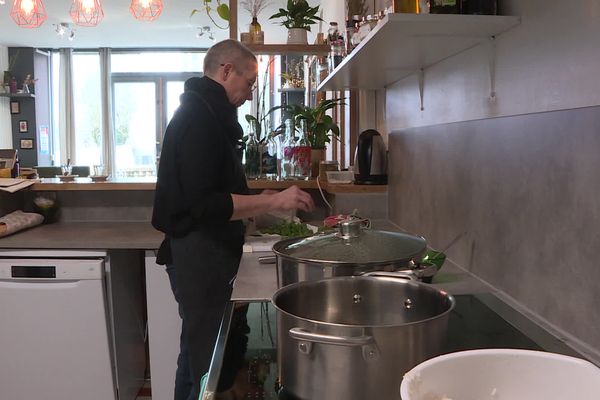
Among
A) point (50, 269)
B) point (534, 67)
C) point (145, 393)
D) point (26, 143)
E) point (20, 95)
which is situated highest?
point (20, 95)

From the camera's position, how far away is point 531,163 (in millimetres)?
1039

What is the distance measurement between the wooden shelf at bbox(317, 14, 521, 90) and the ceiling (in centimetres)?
403

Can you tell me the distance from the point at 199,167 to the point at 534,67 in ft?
3.34

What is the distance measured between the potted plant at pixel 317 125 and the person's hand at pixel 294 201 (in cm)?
110

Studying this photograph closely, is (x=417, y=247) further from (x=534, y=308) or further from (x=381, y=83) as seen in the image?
(x=381, y=83)

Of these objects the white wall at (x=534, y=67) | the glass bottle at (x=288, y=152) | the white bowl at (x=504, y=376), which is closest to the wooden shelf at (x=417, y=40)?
the white wall at (x=534, y=67)

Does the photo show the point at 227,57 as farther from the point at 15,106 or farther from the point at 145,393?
the point at 15,106

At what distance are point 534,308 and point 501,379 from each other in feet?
1.84

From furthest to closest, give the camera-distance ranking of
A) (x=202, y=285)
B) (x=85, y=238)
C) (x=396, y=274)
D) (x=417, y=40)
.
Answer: (x=85, y=238), (x=202, y=285), (x=417, y=40), (x=396, y=274)

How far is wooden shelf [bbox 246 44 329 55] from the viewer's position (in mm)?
2619

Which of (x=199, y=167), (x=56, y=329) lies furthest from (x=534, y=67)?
(x=56, y=329)

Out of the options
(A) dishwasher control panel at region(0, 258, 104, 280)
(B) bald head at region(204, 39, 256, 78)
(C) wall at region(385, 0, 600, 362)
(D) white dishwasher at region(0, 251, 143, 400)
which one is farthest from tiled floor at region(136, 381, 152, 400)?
(C) wall at region(385, 0, 600, 362)

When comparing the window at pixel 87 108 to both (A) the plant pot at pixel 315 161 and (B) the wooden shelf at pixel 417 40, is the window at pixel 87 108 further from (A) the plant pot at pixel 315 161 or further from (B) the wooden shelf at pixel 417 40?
(B) the wooden shelf at pixel 417 40

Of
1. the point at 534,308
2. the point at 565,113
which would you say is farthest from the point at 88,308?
the point at 565,113
